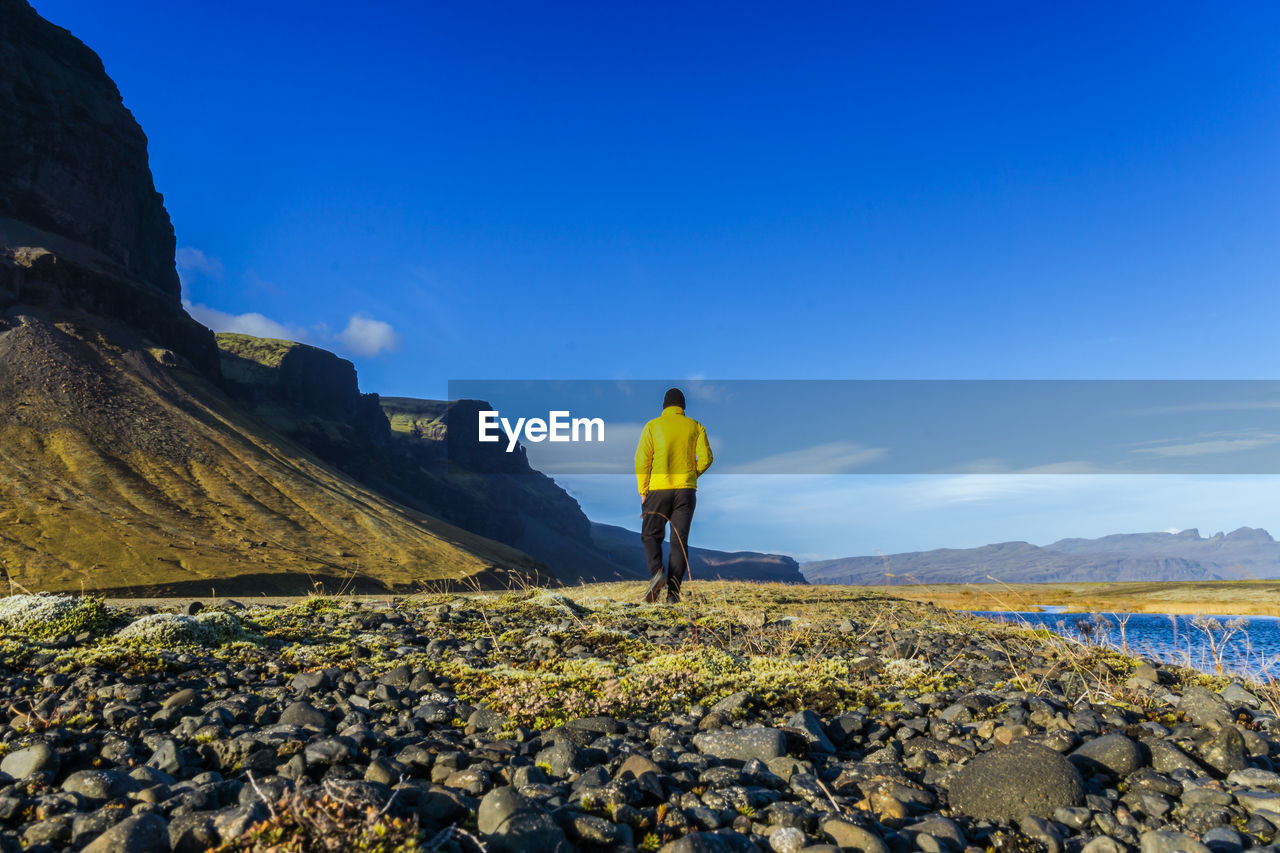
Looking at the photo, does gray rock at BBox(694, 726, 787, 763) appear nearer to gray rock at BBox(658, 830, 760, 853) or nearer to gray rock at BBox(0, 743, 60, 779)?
gray rock at BBox(658, 830, 760, 853)

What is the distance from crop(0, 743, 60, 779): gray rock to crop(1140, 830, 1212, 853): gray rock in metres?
5.18

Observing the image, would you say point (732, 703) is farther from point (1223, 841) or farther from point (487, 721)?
point (1223, 841)

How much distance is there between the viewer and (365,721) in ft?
15.4

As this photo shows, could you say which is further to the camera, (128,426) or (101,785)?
(128,426)

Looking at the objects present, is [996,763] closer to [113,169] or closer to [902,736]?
[902,736]

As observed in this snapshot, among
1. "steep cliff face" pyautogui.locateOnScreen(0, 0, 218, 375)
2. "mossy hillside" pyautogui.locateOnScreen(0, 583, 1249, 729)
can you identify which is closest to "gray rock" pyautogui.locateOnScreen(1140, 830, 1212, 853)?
"mossy hillside" pyautogui.locateOnScreen(0, 583, 1249, 729)

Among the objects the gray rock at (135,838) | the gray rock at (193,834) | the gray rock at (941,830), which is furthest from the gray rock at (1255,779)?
the gray rock at (135,838)

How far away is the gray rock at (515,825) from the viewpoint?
2.76 meters

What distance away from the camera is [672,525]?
418 inches

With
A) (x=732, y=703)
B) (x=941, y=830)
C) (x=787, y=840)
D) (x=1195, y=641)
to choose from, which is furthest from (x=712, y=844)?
(x=1195, y=641)

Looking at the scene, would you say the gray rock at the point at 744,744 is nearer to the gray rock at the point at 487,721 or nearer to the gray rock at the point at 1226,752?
the gray rock at the point at 487,721

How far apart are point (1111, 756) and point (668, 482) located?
727cm

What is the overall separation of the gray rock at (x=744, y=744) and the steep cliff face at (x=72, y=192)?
89.2 metres

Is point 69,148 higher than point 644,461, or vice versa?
point 69,148
